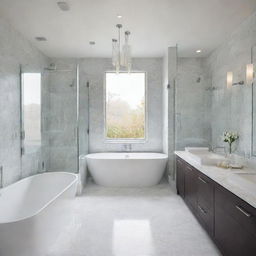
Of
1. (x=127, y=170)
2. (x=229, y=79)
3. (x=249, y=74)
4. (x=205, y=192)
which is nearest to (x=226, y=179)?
(x=205, y=192)

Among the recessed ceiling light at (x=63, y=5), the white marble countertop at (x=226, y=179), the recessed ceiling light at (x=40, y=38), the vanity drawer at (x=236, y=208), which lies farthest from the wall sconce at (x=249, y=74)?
the recessed ceiling light at (x=40, y=38)

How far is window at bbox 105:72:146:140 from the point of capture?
513cm

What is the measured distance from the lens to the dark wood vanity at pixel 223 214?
162 cm

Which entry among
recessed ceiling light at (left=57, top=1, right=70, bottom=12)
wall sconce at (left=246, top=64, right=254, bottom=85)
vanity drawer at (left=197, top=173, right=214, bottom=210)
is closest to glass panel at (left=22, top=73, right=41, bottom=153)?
recessed ceiling light at (left=57, top=1, right=70, bottom=12)

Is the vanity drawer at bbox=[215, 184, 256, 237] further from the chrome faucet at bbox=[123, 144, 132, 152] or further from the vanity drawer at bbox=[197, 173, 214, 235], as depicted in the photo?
the chrome faucet at bbox=[123, 144, 132, 152]

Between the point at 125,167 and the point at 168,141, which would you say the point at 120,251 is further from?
the point at 168,141

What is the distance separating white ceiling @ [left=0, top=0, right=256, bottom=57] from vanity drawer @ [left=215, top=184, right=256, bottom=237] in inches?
82.0

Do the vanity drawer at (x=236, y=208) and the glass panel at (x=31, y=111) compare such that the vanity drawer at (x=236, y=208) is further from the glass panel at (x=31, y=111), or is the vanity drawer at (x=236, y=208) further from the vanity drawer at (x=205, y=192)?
the glass panel at (x=31, y=111)

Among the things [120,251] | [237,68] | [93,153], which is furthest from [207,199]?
[93,153]

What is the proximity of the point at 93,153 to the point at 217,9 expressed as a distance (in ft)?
11.6

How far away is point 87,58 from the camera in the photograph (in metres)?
4.98

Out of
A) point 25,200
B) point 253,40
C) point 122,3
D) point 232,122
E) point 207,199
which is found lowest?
point 25,200

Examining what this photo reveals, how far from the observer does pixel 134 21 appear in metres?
3.01

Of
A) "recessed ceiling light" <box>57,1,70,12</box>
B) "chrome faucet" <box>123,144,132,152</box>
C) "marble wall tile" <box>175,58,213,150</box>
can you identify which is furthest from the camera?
"chrome faucet" <box>123,144,132,152</box>
